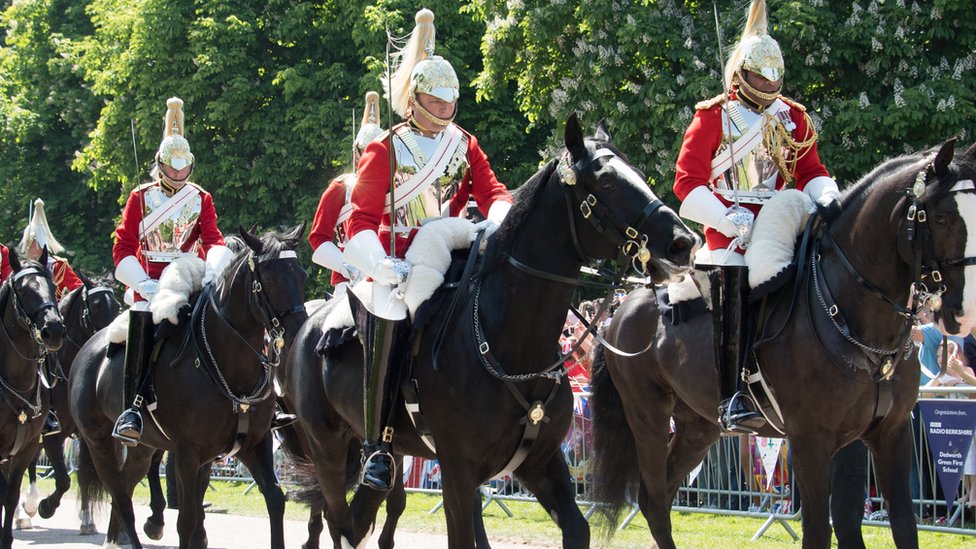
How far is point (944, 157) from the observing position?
6402 mm

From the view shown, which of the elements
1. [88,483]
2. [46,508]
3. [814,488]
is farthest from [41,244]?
[814,488]

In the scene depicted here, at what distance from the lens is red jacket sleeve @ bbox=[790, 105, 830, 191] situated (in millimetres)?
7930

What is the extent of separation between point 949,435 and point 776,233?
3820 millimetres

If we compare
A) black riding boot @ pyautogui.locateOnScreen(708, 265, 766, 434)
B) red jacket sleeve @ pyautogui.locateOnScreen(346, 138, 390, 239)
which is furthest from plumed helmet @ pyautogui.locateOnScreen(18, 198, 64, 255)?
black riding boot @ pyautogui.locateOnScreen(708, 265, 766, 434)

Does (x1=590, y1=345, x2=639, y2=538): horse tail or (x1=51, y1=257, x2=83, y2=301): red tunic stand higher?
(x1=51, y1=257, x2=83, y2=301): red tunic

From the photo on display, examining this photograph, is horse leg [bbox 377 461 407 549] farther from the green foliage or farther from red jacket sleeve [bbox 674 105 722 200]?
the green foliage

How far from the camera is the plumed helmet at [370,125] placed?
11219 millimetres

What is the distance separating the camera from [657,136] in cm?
1767

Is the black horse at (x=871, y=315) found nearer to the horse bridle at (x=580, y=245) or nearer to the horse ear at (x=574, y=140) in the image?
the horse bridle at (x=580, y=245)

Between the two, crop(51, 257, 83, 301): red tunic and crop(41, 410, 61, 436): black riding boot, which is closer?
crop(41, 410, 61, 436): black riding boot

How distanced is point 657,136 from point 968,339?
736cm

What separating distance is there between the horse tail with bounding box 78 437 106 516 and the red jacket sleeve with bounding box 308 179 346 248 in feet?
11.7

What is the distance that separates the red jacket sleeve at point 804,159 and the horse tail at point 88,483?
7398mm

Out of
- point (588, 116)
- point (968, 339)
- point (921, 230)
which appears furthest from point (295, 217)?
point (921, 230)
